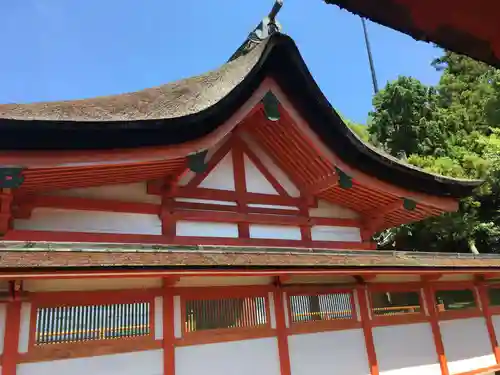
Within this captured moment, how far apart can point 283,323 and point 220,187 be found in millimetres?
2481

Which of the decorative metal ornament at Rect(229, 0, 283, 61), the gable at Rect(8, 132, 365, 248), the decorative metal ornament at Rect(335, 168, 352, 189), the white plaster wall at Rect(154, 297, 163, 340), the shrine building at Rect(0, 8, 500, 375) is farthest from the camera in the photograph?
the decorative metal ornament at Rect(229, 0, 283, 61)

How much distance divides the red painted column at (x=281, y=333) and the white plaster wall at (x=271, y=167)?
87.1 inches

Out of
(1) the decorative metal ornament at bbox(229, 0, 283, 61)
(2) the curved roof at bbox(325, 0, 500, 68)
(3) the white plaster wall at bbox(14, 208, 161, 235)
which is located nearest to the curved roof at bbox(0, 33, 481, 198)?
(1) the decorative metal ornament at bbox(229, 0, 283, 61)

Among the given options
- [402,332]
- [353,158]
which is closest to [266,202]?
[353,158]

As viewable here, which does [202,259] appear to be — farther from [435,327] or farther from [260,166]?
[435,327]

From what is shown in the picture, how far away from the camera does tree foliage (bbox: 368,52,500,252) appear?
60.6 feet

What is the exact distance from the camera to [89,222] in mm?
6004

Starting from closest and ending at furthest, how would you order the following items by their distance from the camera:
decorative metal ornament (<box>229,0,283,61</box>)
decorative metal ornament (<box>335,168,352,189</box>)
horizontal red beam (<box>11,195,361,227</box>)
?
horizontal red beam (<box>11,195,361,227</box>), decorative metal ornament (<box>335,168,352,189</box>), decorative metal ornament (<box>229,0,283,61</box>)

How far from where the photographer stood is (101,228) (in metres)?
6.03

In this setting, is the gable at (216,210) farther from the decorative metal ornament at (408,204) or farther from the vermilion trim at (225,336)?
the vermilion trim at (225,336)

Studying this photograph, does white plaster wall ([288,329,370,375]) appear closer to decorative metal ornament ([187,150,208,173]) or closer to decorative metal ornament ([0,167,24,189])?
decorative metal ornament ([187,150,208,173])

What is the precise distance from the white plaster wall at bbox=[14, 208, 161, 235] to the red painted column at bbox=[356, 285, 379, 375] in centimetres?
367

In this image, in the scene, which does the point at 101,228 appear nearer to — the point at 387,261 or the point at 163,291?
the point at 163,291

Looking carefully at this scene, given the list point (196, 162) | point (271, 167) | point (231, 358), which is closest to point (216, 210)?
point (196, 162)
